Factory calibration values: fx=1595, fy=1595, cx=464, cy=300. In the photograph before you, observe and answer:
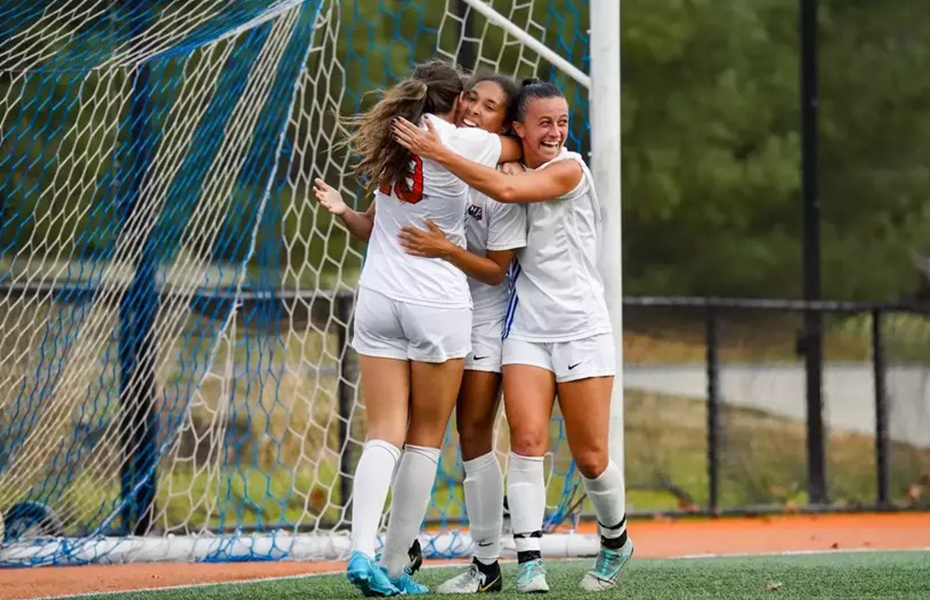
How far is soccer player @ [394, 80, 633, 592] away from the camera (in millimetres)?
5391

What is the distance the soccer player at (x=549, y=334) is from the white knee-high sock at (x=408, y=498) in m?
0.31

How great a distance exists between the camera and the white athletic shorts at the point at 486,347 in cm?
549

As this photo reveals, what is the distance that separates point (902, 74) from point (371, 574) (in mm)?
13781

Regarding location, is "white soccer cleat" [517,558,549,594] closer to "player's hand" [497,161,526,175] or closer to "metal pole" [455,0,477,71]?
"player's hand" [497,161,526,175]

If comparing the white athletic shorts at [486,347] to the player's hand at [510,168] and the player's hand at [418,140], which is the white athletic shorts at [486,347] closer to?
the player's hand at [510,168]

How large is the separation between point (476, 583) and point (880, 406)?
22.0 ft

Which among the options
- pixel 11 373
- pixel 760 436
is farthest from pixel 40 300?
pixel 760 436

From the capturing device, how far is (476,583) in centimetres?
553

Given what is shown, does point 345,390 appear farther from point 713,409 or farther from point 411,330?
point 411,330

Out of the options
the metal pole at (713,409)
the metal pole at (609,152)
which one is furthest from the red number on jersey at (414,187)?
the metal pole at (713,409)

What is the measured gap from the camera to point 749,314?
11.8 metres

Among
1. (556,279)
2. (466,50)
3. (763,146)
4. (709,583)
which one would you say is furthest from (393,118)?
(763,146)

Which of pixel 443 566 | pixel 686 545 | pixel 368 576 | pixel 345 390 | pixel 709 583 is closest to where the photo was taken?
pixel 368 576

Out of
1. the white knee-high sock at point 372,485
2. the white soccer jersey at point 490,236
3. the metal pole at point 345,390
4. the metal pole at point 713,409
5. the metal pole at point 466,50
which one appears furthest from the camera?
the metal pole at point 713,409
